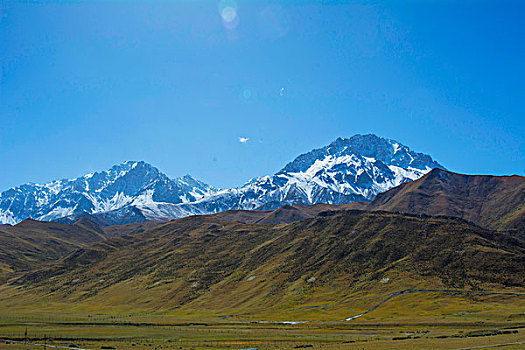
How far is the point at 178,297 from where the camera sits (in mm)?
190500

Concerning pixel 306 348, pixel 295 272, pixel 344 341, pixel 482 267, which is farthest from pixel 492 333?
pixel 295 272

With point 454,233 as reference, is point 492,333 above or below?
below

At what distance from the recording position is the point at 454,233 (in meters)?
174

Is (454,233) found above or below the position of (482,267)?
above

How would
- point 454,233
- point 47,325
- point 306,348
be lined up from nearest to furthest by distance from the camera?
point 306,348 < point 47,325 < point 454,233

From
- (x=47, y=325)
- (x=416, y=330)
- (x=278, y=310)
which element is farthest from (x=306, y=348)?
(x=47, y=325)

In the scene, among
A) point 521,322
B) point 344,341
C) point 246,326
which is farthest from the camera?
point 246,326

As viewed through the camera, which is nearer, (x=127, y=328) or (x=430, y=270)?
(x=127, y=328)

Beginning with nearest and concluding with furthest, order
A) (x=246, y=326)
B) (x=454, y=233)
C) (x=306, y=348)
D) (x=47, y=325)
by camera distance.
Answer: (x=306, y=348) < (x=246, y=326) < (x=47, y=325) < (x=454, y=233)

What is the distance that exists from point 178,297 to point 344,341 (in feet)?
410

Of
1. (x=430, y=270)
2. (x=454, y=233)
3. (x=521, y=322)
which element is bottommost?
(x=521, y=322)

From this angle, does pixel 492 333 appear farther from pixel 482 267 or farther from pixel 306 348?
pixel 482 267

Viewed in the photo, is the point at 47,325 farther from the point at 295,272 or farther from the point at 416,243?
the point at 416,243

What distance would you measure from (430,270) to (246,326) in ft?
247
